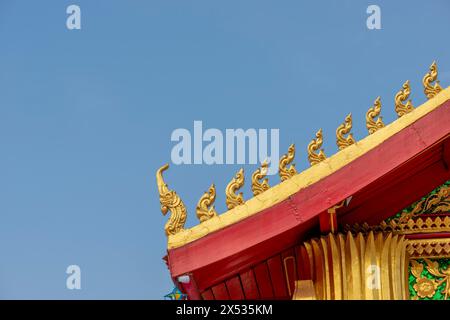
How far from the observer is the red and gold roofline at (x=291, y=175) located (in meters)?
11.8

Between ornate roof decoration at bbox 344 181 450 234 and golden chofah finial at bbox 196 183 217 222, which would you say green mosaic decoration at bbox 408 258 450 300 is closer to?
ornate roof decoration at bbox 344 181 450 234

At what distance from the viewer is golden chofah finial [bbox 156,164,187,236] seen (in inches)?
469

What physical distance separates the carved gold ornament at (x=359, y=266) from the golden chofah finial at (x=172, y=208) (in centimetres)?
110

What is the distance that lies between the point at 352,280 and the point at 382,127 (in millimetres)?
1342

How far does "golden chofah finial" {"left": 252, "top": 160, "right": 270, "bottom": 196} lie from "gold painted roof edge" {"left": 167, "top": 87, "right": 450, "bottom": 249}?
0.14ft


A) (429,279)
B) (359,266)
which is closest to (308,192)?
(359,266)

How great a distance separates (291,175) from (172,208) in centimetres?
107

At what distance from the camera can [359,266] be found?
11.8m

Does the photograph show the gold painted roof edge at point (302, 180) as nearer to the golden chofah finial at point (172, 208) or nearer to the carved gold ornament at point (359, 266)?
the golden chofah finial at point (172, 208)

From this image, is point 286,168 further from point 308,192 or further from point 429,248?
point 429,248

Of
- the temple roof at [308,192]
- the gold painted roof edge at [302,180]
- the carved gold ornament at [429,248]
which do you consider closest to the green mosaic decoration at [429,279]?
the carved gold ornament at [429,248]
